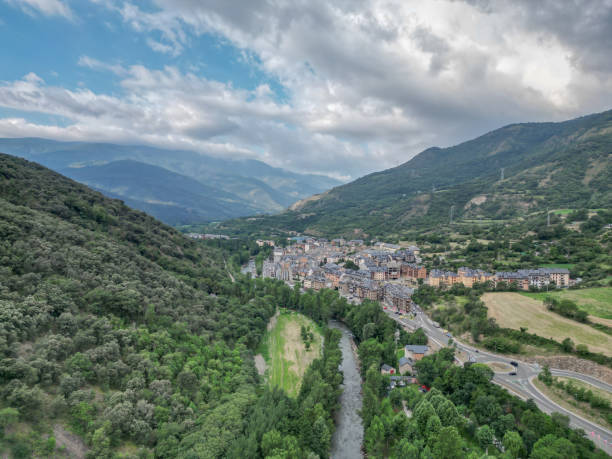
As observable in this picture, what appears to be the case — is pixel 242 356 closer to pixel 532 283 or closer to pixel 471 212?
pixel 532 283

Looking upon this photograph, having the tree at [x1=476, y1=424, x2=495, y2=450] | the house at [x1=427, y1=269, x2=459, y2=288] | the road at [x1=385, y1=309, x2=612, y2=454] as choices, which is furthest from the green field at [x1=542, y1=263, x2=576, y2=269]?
the tree at [x1=476, y1=424, x2=495, y2=450]

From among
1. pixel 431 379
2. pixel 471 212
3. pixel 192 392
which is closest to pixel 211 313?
pixel 192 392

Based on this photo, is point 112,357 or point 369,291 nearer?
point 112,357

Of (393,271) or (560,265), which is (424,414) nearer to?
(560,265)

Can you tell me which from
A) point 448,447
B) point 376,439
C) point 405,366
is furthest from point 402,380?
point 448,447

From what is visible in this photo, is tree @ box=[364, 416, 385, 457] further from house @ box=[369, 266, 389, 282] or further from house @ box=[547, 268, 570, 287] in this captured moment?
house @ box=[369, 266, 389, 282]

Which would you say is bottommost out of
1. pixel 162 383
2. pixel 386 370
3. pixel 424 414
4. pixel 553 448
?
pixel 386 370

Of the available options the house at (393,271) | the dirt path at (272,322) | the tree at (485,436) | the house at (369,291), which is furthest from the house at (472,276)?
the dirt path at (272,322)

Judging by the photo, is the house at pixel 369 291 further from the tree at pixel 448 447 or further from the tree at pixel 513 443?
the tree at pixel 448 447
